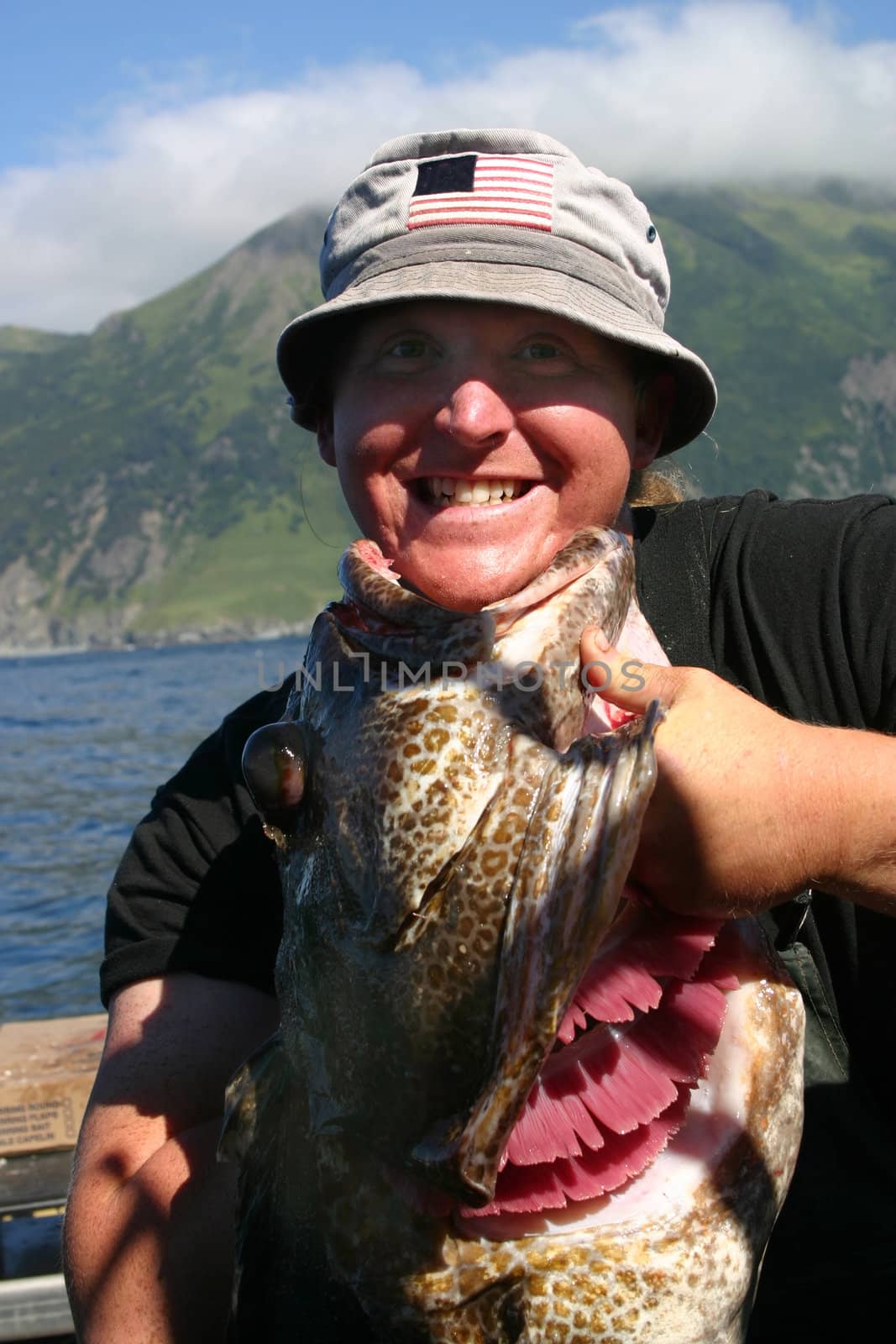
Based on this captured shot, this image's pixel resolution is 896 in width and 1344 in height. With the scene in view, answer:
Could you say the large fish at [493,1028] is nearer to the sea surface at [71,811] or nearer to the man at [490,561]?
the man at [490,561]

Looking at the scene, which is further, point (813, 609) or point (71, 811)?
point (71, 811)

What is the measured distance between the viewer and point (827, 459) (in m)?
186

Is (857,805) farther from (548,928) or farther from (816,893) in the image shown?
(816,893)

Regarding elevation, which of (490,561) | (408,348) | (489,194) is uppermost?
(489,194)

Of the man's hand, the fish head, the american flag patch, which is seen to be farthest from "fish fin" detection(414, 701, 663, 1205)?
the american flag patch

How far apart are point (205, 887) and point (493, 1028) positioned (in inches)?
56.0

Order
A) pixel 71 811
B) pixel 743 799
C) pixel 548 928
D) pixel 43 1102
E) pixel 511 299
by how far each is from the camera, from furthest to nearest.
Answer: pixel 71 811 → pixel 43 1102 → pixel 511 299 → pixel 743 799 → pixel 548 928

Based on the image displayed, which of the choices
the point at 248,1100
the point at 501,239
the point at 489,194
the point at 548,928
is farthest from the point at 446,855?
the point at 489,194

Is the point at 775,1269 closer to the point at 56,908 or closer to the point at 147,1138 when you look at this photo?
the point at 147,1138

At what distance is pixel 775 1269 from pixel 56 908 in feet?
40.5

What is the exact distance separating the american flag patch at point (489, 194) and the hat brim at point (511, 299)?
0.45ft

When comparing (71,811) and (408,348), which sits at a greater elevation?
(408,348)

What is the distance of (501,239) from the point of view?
2646 millimetres

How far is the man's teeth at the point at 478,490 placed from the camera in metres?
2.68
